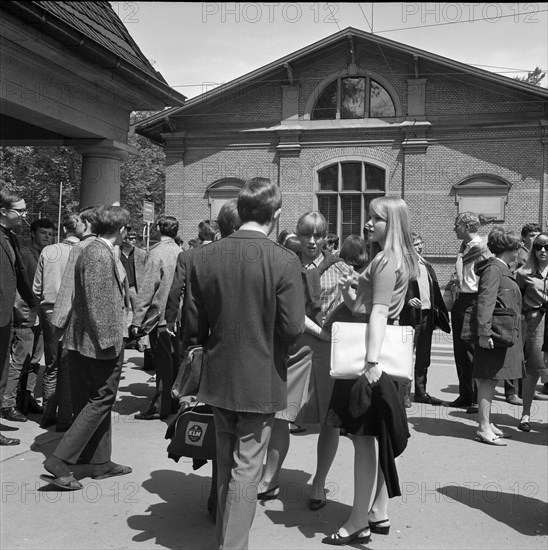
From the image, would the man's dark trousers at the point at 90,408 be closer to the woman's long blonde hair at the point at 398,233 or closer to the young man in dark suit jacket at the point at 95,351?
the young man in dark suit jacket at the point at 95,351

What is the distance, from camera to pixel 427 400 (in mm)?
8461

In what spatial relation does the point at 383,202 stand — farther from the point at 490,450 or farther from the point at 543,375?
the point at 543,375

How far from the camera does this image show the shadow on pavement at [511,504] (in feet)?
14.5

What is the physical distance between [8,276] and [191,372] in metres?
2.73

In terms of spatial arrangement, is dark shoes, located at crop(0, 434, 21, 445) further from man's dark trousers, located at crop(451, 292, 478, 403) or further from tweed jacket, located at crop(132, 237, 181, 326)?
man's dark trousers, located at crop(451, 292, 478, 403)

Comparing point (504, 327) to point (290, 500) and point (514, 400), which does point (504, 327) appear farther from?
point (290, 500)

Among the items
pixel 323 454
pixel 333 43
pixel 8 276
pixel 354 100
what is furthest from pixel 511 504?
pixel 333 43

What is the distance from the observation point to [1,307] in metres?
5.80

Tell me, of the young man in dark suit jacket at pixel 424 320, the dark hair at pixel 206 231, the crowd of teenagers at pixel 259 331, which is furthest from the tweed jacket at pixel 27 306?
the young man in dark suit jacket at pixel 424 320

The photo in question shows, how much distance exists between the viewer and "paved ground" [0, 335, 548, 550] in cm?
407

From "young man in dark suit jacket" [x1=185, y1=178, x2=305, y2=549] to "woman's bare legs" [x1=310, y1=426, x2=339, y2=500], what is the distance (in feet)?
3.42

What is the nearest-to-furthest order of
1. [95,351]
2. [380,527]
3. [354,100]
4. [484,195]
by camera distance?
[380,527]
[95,351]
[484,195]
[354,100]

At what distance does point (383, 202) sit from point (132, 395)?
545 cm

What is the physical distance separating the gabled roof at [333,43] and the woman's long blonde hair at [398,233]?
2203 centimetres
